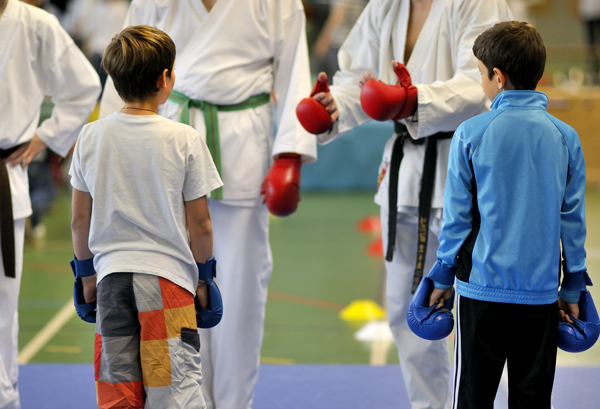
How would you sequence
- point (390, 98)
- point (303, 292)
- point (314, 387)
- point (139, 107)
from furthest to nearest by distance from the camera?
1. point (303, 292)
2. point (314, 387)
3. point (390, 98)
4. point (139, 107)

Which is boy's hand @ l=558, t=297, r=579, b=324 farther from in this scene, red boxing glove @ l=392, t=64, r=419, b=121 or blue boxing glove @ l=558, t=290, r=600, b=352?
red boxing glove @ l=392, t=64, r=419, b=121

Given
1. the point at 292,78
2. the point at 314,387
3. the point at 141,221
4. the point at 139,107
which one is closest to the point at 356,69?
the point at 292,78

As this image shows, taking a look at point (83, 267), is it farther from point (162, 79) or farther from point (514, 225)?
point (514, 225)

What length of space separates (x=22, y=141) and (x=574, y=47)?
10127mm

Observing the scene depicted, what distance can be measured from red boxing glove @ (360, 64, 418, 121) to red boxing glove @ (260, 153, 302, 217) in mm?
360

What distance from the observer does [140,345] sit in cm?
166

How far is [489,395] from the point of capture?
163 cm

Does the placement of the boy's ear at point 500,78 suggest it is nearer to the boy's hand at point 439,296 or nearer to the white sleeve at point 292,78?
the boy's hand at point 439,296

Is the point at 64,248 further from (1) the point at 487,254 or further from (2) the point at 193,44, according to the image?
(1) the point at 487,254

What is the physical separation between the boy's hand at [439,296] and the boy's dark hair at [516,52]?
52 cm

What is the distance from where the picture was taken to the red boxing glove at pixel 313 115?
6.82ft

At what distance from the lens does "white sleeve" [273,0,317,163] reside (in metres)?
2.23

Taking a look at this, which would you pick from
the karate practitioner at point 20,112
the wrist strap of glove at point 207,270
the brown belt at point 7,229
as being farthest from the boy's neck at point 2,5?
the wrist strap of glove at point 207,270

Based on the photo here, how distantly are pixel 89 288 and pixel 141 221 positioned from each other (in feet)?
0.93
